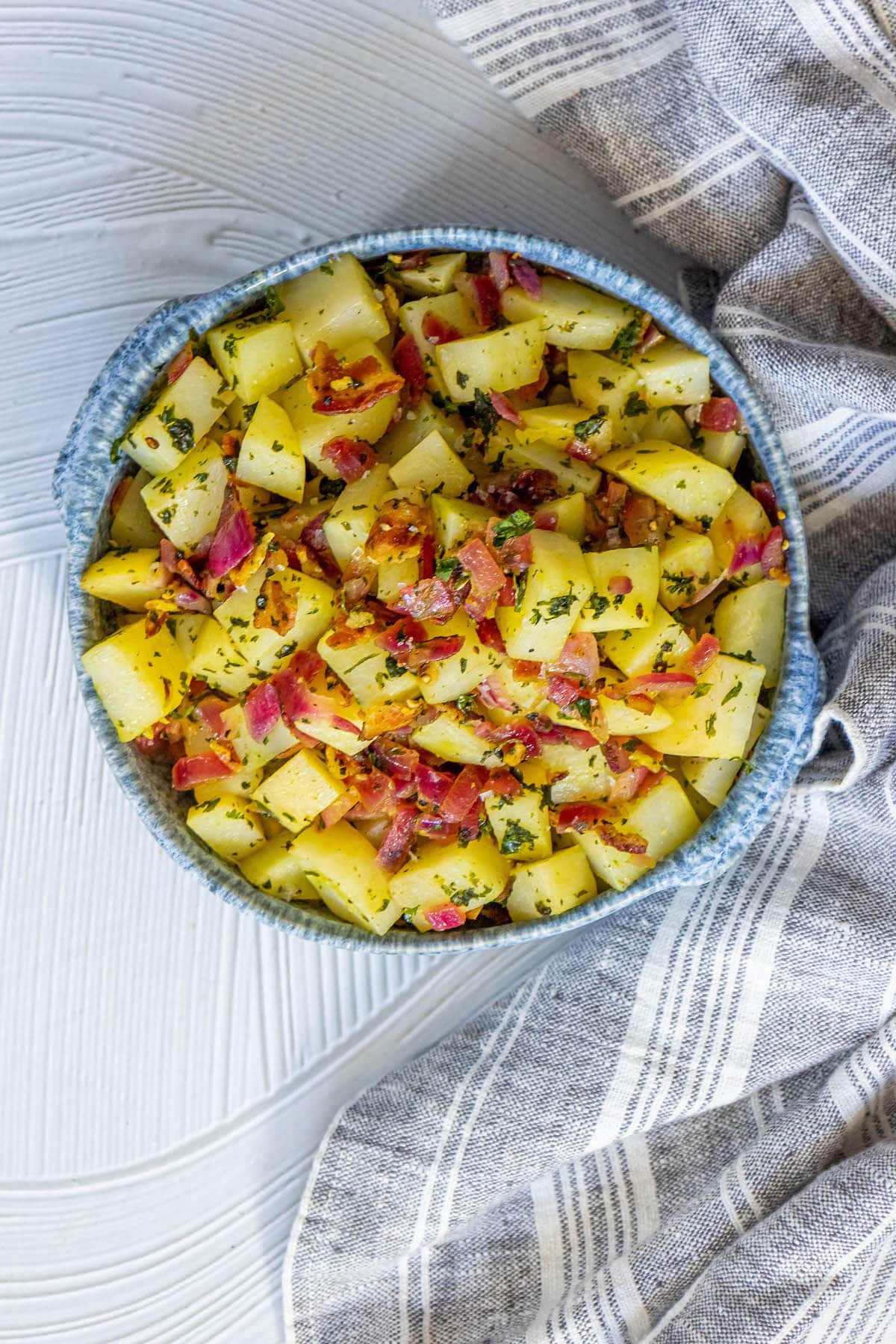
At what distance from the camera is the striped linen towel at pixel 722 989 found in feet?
5.70

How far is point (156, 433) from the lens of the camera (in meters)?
1.58

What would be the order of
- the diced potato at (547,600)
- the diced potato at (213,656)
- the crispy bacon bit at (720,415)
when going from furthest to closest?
the crispy bacon bit at (720,415), the diced potato at (213,656), the diced potato at (547,600)

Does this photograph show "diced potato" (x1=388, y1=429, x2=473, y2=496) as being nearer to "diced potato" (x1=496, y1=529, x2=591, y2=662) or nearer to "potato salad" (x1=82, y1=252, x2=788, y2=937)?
"potato salad" (x1=82, y1=252, x2=788, y2=937)

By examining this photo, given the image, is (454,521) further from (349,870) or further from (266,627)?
(349,870)

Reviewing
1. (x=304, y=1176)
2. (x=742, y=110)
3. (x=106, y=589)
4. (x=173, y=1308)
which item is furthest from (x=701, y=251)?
(x=173, y=1308)

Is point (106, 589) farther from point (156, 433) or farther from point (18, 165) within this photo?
point (18, 165)

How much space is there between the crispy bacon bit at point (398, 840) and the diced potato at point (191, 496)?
478 millimetres

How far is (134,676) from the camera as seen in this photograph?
1.58 meters

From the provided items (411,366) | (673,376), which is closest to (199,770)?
(411,366)

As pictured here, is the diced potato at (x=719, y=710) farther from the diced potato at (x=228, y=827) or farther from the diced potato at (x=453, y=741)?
the diced potato at (x=228, y=827)

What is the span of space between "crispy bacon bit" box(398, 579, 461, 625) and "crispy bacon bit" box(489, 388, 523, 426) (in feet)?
0.84

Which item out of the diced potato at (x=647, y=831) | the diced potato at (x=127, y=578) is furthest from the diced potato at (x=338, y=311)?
the diced potato at (x=647, y=831)

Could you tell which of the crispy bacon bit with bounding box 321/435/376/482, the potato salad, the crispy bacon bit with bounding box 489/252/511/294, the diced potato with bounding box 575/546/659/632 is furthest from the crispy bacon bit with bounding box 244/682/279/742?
the crispy bacon bit with bounding box 489/252/511/294

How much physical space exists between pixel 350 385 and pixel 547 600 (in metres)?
0.39
